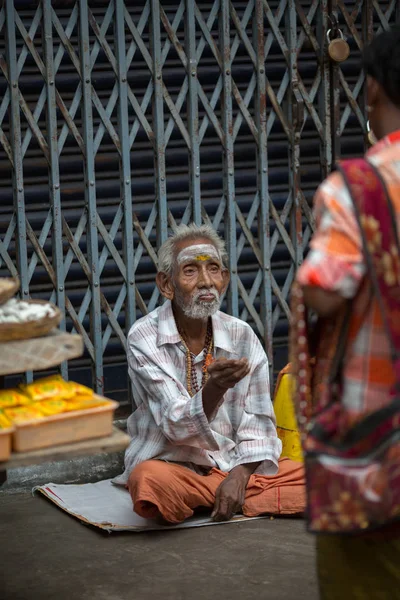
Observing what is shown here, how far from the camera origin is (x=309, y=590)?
417 centimetres

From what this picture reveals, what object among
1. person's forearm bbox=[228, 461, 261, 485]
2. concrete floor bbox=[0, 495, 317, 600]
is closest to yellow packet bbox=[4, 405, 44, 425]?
concrete floor bbox=[0, 495, 317, 600]

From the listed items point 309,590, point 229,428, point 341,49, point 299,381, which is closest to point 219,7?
point 341,49

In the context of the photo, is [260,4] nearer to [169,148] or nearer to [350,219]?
[169,148]

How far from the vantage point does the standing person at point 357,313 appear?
2320mm

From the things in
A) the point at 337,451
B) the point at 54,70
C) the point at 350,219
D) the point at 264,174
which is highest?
the point at 54,70

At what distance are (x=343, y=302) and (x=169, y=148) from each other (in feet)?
12.5

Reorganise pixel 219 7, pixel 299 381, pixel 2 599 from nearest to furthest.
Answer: pixel 299 381 < pixel 2 599 < pixel 219 7

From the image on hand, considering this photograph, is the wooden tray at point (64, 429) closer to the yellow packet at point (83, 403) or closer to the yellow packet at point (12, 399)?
the yellow packet at point (83, 403)

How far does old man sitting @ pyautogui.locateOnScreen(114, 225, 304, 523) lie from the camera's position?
4.87 m

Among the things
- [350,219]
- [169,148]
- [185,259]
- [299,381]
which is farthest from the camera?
[169,148]

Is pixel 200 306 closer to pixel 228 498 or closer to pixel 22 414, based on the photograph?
pixel 228 498

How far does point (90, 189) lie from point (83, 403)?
2326 mm

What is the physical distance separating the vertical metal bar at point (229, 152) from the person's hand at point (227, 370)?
128 centimetres

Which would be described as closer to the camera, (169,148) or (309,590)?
(309,590)
